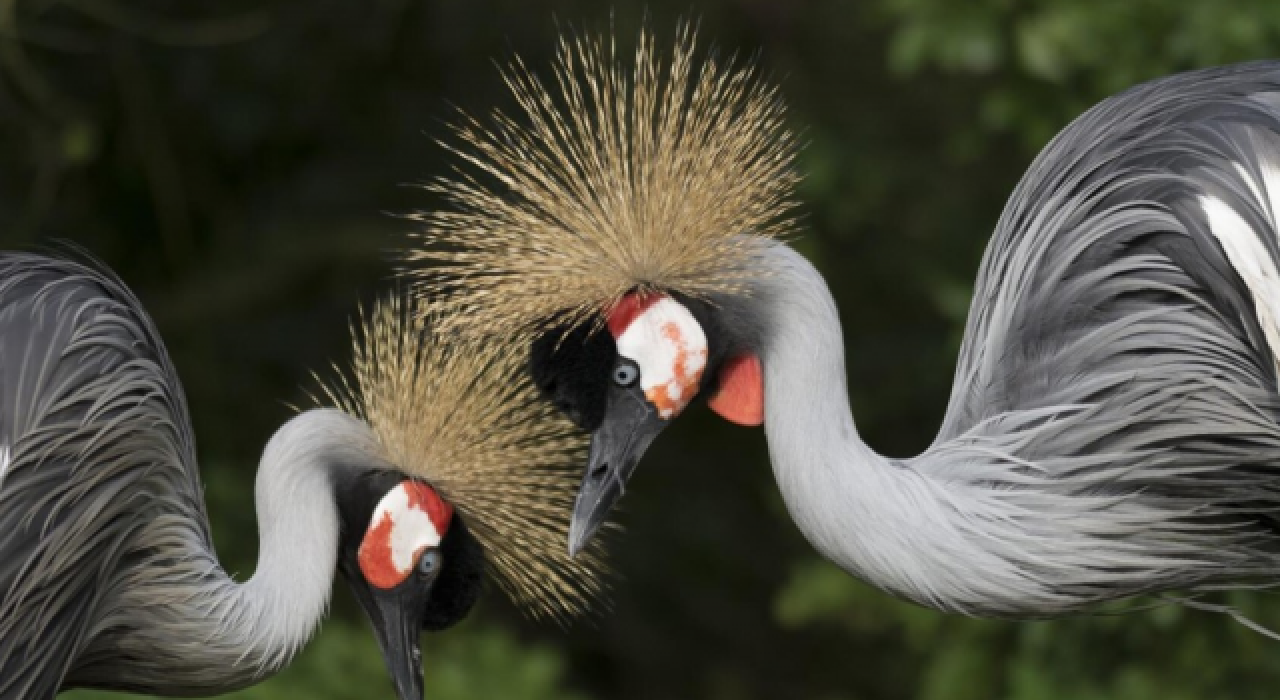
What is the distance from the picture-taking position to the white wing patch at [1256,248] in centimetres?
220

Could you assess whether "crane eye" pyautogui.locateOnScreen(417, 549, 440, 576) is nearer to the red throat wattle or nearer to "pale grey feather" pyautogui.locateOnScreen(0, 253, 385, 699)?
the red throat wattle

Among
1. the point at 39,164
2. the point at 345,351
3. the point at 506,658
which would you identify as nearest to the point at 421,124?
the point at 345,351

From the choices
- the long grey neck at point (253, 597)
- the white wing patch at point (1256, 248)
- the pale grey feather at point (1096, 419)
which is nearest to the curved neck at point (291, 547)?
the long grey neck at point (253, 597)

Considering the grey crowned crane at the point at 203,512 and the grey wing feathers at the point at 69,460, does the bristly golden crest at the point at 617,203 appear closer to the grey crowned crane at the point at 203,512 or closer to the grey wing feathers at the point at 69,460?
the grey crowned crane at the point at 203,512

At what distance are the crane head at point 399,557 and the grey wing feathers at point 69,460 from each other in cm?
20

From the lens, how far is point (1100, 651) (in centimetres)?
387

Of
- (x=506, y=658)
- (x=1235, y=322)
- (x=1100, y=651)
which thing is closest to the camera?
(x=1235, y=322)

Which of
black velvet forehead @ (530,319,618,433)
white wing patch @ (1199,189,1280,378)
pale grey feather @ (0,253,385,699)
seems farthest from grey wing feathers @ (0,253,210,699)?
white wing patch @ (1199,189,1280,378)

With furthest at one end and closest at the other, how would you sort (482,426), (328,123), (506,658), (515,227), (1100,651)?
(328,123)
(506,658)
(1100,651)
(482,426)
(515,227)

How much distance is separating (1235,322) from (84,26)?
2.77 metres

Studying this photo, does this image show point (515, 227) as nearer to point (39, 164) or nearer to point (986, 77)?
point (39, 164)

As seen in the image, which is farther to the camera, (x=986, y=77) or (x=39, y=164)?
(x=986, y=77)

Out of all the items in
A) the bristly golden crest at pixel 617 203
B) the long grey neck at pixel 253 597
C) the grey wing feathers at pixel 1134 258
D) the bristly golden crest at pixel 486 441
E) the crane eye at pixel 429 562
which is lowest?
the long grey neck at pixel 253 597

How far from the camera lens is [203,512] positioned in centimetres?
255
